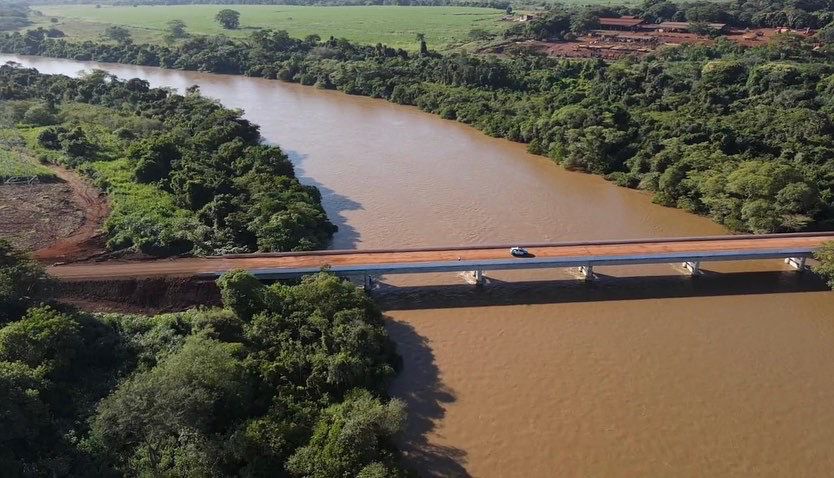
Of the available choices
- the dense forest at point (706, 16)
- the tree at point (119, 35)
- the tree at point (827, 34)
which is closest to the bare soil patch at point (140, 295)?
the dense forest at point (706, 16)

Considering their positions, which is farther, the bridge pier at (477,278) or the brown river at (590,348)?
the bridge pier at (477,278)

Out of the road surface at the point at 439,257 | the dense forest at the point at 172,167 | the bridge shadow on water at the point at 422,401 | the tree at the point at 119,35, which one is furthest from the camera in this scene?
the tree at the point at 119,35

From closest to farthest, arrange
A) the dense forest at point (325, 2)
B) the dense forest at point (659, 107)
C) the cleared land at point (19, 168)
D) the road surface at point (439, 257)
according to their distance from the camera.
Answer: the road surface at point (439, 257) < the dense forest at point (659, 107) < the cleared land at point (19, 168) < the dense forest at point (325, 2)

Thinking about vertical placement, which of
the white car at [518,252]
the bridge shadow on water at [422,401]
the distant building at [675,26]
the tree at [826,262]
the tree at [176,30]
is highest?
the distant building at [675,26]

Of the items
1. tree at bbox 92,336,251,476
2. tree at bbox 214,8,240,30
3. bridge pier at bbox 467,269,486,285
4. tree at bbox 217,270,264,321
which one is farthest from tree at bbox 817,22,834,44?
tree at bbox 214,8,240,30

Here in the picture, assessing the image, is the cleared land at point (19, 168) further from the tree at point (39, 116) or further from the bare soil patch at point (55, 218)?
the tree at point (39, 116)

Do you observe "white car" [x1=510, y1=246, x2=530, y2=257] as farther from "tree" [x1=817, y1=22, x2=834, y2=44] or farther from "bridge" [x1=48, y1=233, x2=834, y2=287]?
"tree" [x1=817, y1=22, x2=834, y2=44]
